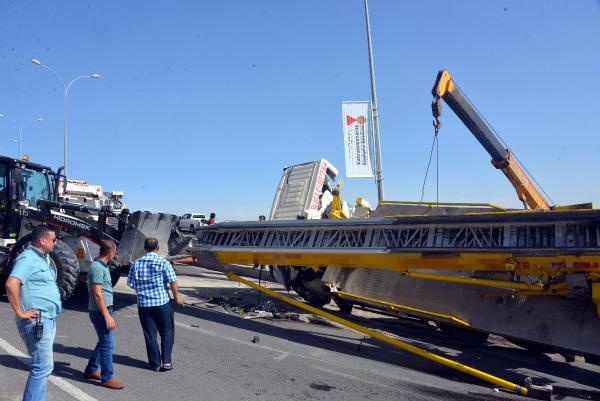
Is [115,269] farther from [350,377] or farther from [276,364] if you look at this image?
[350,377]

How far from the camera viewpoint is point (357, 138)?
14297 mm

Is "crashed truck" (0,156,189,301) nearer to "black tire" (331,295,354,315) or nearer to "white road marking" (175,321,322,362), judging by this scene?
"white road marking" (175,321,322,362)

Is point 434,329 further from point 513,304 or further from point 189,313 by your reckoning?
point 189,313

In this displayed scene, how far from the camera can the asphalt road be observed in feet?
16.8

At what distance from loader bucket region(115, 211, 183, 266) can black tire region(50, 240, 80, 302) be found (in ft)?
2.59

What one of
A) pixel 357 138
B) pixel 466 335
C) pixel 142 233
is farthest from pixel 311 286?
pixel 357 138

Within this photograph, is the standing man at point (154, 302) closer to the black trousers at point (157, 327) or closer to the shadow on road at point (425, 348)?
the black trousers at point (157, 327)

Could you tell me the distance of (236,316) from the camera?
9.30m

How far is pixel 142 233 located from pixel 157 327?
3717 millimetres

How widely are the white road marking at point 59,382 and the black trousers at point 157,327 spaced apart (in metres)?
0.90

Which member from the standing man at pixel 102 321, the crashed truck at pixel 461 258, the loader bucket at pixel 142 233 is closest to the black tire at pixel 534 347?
the crashed truck at pixel 461 258

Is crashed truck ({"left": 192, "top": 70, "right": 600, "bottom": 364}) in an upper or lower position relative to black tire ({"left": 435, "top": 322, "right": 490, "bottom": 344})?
upper

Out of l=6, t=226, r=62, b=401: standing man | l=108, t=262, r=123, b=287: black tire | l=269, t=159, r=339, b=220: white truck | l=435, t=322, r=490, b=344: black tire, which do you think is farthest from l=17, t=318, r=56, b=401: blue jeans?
l=269, t=159, r=339, b=220: white truck

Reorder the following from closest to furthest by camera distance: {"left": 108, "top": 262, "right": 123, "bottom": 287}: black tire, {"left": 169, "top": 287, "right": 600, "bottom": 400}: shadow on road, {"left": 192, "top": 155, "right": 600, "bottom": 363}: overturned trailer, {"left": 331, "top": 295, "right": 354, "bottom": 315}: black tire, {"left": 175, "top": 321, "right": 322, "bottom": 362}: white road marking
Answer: {"left": 192, "top": 155, "right": 600, "bottom": 363}: overturned trailer < {"left": 169, "top": 287, "right": 600, "bottom": 400}: shadow on road < {"left": 175, "top": 321, "right": 322, "bottom": 362}: white road marking < {"left": 108, "top": 262, "right": 123, "bottom": 287}: black tire < {"left": 331, "top": 295, "right": 354, "bottom": 315}: black tire
